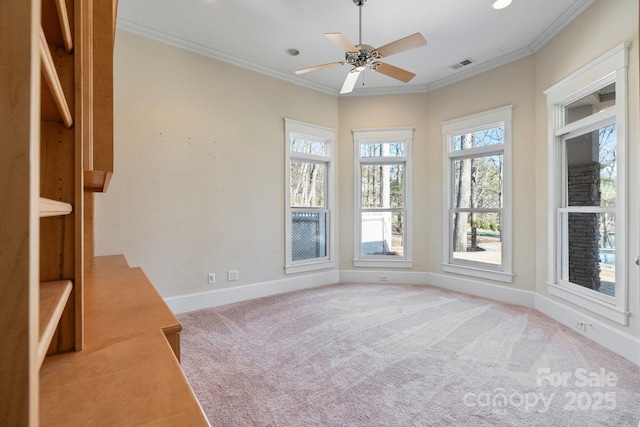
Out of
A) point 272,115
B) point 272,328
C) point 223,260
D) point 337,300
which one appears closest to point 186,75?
point 272,115

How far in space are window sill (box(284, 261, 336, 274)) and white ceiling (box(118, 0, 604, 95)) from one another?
9.23 ft

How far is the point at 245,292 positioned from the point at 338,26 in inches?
132

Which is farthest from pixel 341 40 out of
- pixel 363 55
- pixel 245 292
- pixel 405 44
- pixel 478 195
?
pixel 245 292

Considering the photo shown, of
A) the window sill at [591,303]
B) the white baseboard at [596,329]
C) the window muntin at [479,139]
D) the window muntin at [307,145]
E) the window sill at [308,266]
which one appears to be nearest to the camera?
the white baseboard at [596,329]

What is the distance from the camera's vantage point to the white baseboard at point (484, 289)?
3789mm

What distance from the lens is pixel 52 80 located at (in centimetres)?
68

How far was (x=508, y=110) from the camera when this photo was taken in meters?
3.92

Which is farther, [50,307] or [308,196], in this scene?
[308,196]

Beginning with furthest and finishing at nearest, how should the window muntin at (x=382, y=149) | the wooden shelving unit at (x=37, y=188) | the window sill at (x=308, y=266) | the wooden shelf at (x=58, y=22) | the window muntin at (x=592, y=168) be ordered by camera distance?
1. the window muntin at (x=382, y=149)
2. the window sill at (x=308, y=266)
3. the window muntin at (x=592, y=168)
4. the wooden shelf at (x=58, y=22)
5. the wooden shelving unit at (x=37, y=188)

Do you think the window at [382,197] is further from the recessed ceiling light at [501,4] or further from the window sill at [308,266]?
the recessed ceiling light at [501,4]

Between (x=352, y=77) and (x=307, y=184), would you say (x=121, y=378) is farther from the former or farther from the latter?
(x=307, y=184)

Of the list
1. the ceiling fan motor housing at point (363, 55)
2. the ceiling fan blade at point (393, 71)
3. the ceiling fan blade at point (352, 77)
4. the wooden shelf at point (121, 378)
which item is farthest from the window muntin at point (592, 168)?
the wooden shelf at point (121, 378)

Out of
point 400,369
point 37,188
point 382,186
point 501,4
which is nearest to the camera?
point 37,188

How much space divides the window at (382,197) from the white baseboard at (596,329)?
1909 mm
